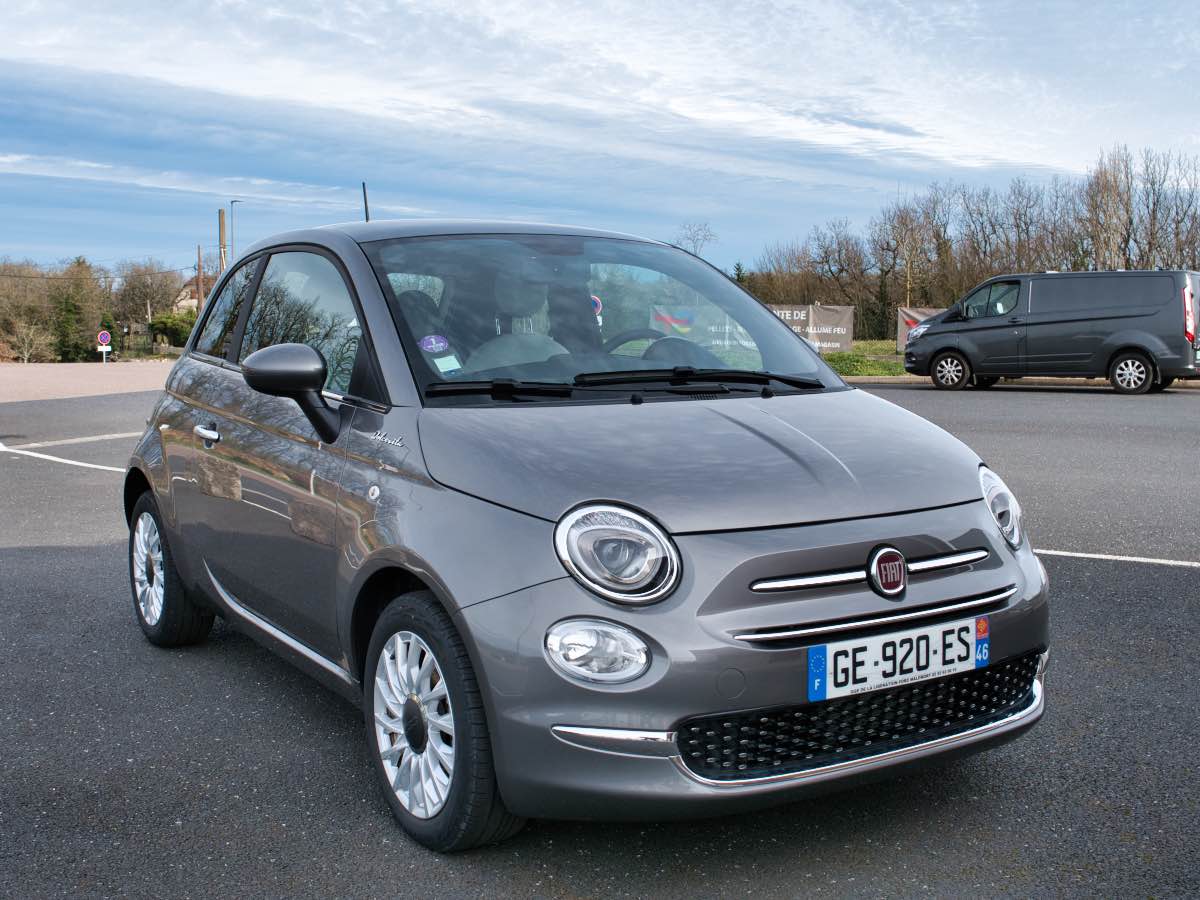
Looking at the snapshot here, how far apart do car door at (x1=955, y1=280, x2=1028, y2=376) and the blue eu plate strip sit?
19166mm

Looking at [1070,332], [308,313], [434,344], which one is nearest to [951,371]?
[1070,332]

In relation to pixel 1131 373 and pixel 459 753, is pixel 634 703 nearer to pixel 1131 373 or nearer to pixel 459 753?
pixel 459 753

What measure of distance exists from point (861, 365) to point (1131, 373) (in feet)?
27.1

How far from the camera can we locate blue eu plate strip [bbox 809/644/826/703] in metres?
2.72

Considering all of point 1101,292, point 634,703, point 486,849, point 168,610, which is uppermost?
point 1101,292

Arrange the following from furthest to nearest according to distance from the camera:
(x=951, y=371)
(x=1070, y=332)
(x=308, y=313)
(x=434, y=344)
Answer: (x=951, y=371), (x=1070, y=332), (x=308, y=313), (x=434, y=344)

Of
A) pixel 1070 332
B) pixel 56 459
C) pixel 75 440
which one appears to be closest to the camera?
pixel 56 459

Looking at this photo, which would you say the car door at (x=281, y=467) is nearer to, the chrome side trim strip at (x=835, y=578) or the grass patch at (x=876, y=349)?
the chrome side trim strip at (x=835, y=578)

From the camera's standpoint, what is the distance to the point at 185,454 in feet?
14.9

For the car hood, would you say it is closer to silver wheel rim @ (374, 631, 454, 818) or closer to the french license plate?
the french license plate

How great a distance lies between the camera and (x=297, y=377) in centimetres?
342

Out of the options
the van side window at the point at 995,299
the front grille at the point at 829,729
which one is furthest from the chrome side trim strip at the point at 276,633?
the van side window at the point at 995,299

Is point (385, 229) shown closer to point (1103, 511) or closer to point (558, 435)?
point (558, 435)

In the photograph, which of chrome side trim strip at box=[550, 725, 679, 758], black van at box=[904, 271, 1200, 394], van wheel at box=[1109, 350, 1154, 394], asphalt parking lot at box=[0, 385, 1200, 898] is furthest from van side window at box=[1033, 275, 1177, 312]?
chrome side trim strip at box=[550, 725, 679, 758]
